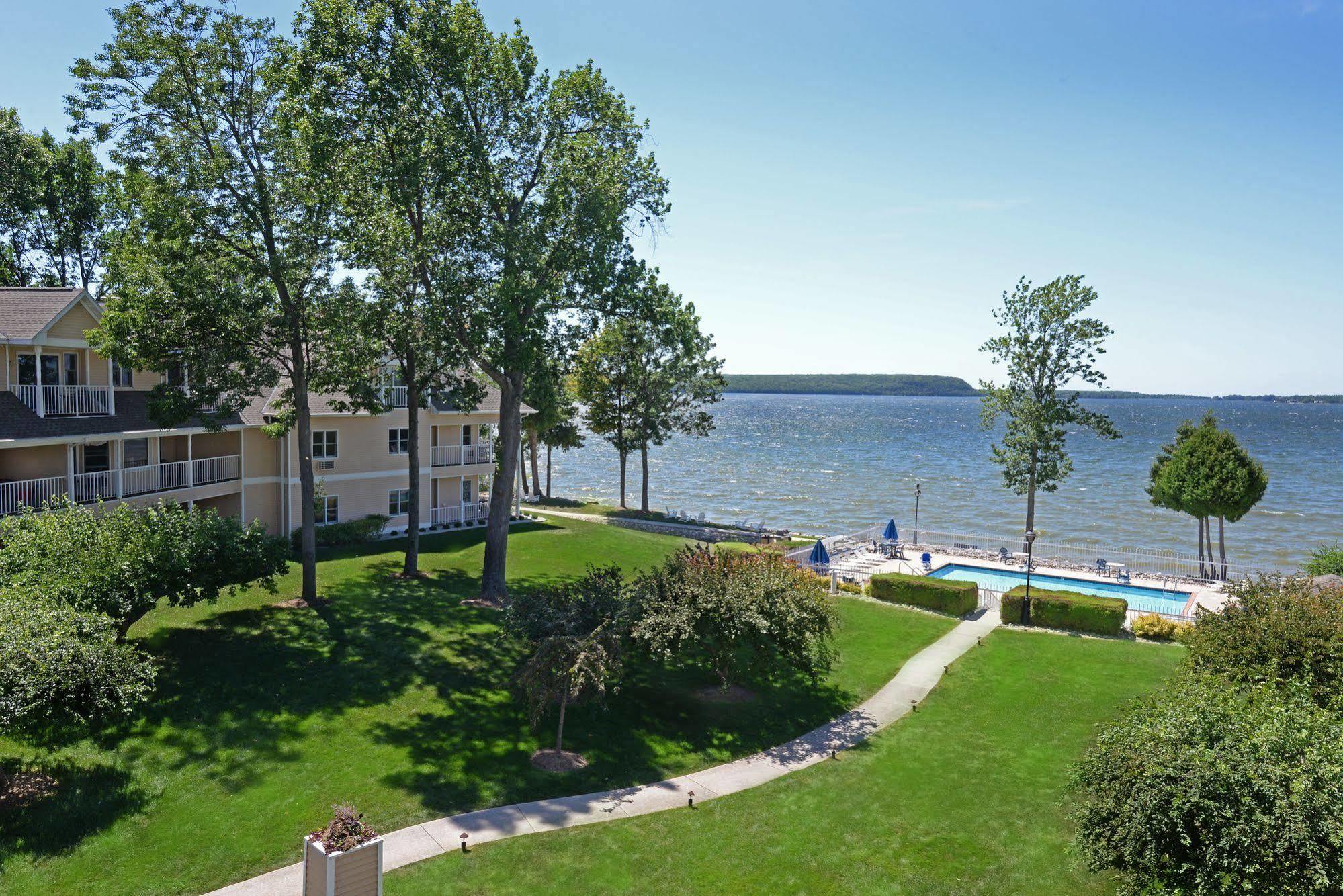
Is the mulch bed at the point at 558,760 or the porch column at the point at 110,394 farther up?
the porch column at the point at 110,394

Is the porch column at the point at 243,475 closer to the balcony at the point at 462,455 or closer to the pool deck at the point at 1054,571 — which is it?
the balcony at the point at 462,455

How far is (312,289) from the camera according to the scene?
78.8 feet

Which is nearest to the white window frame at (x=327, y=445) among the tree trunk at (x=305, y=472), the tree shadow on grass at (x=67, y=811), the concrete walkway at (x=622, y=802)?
the tree trunk at (x=305, y=472)

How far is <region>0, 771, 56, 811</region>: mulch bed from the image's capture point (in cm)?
1337

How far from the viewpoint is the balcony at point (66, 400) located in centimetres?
2294

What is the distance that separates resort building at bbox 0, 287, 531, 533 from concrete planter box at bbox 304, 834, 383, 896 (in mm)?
13611

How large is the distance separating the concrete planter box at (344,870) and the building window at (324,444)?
88.0ft

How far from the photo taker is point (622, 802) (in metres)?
15.3

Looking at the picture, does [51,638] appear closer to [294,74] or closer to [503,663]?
[503,663]

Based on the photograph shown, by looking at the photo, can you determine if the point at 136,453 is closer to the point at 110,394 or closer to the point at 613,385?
the point at 110,394

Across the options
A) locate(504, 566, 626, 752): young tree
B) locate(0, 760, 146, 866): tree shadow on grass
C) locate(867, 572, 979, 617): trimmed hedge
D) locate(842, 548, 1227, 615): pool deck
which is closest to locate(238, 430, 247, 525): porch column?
locate(0, 760, 146, 866): tree shadow on grass

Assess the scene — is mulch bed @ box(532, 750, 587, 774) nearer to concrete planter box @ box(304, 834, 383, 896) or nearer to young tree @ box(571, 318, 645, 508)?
concrete planter box @ box(304, 834, 383, 896)

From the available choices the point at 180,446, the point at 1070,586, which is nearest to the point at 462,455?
the point at 180,446

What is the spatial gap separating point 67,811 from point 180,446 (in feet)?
69.6
